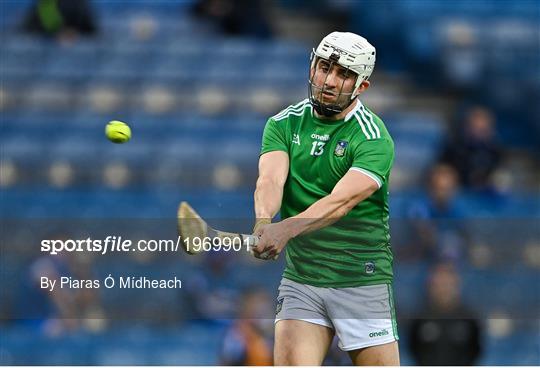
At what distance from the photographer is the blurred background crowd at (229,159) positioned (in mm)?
7625

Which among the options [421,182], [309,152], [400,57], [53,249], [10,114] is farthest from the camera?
[400,57]

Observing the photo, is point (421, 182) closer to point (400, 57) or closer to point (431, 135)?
point (431, 135)

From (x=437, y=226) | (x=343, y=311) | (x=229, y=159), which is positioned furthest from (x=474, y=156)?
(x=343, y=311)

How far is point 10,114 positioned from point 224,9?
6.46 ft

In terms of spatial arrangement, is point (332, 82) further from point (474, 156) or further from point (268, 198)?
point (474, 156)

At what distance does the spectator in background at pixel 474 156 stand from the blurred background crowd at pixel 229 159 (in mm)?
16

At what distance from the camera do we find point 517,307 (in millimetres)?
7910

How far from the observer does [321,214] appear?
16.4 feet

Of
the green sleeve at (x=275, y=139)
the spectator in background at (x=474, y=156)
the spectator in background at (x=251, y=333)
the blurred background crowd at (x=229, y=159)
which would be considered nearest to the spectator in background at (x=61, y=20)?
the blurred background crowd at (x=229, y=159)

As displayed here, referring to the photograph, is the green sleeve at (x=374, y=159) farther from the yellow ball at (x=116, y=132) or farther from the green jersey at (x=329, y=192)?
the yellow ball at (x=116, y=132)

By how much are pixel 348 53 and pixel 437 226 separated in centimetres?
325

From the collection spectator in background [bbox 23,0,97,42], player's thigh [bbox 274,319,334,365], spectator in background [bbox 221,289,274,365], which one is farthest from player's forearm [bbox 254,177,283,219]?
spectator in background [bbox 23,0,97,42]

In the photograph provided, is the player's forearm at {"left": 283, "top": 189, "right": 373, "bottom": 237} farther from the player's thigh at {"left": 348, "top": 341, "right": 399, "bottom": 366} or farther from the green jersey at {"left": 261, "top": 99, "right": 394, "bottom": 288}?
the player's thigh at {"left": 348, "top": 341, "right": 399, "bottom": 366}

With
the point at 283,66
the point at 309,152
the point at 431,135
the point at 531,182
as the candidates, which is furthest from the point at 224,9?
the point at 309,152
